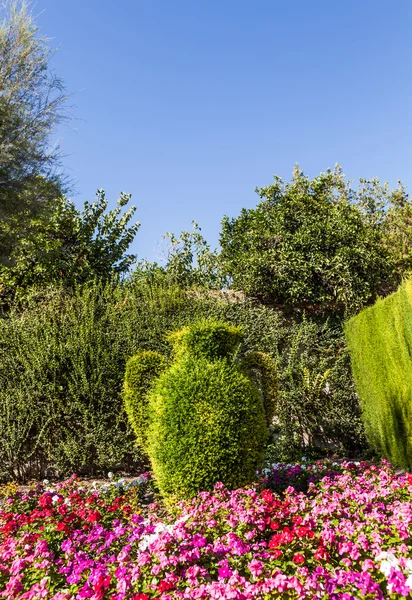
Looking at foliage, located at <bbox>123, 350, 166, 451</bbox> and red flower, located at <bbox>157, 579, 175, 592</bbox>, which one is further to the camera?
foliage, located at <bbox>123, 350, 166, 451</bbox>

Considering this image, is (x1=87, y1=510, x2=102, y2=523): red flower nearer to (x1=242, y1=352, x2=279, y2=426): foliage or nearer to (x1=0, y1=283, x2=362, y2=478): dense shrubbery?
(x1=242, y1=352, x2=279, y2=426): foliage

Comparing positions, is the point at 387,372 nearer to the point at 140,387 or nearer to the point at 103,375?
the point at 140,387

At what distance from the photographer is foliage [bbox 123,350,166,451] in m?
5.20

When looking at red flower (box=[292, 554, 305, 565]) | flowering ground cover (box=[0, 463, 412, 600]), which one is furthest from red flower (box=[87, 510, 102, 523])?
red flower (box=[292, 554, 305, 565])

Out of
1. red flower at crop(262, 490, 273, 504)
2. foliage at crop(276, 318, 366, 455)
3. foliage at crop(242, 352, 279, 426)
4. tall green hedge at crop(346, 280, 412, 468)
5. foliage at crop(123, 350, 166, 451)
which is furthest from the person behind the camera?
foliage at crop(276, 318, 366, 455)

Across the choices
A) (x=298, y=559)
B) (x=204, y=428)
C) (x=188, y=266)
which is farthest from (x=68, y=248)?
(x=298, y=559)

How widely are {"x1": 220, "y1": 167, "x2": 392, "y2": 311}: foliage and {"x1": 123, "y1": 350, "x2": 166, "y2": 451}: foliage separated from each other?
5.71 metres

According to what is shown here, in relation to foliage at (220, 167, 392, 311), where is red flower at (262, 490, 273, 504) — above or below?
below

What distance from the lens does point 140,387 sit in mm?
5254

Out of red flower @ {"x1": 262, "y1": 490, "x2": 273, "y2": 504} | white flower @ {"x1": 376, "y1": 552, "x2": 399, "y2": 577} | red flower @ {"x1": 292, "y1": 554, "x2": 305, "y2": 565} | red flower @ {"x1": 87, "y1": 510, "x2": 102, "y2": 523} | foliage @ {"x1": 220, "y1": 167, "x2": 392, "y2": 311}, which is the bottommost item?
white flower @ {"x1": 376, "y1": 552, "x2": 399, "y2": 577}

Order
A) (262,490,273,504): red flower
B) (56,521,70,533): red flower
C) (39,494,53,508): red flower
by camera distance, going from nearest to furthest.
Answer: (56,521,70,533): red flower, (262,490,273,504): red flower, (39,494,53,508): red flower

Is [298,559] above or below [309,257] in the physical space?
below

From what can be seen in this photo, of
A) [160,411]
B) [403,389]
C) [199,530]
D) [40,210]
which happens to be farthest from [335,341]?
[40,210]

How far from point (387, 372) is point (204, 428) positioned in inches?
129
